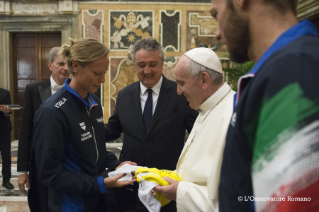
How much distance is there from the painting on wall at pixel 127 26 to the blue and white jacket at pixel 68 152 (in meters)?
6.13

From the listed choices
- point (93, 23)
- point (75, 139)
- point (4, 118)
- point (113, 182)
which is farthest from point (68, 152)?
point (93, 23)

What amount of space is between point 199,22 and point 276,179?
7757 mm

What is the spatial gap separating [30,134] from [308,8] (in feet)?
16.0

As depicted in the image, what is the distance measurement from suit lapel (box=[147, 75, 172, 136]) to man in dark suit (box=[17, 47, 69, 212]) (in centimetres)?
100

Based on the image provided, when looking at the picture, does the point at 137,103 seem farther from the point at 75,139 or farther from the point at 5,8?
the point at 5,8

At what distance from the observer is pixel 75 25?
25.6ft

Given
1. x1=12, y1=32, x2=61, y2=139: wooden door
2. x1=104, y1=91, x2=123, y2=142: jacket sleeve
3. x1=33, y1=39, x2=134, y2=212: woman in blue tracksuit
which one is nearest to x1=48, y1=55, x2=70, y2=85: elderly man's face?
x1=104, y1=91, x2=123, y2=142: jacket sleeve

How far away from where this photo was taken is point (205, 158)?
5.10 ft

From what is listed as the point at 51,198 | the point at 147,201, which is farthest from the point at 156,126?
the point at 51,198

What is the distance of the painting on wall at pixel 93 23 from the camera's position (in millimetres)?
7746

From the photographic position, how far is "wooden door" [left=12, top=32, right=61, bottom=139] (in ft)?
27.2

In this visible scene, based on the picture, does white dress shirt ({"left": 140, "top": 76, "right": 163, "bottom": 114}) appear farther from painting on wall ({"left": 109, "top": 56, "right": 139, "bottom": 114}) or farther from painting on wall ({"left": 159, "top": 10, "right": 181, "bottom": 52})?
painting on wall ({"left": 159, "top": 10, "right": 181, "bottom": 52})

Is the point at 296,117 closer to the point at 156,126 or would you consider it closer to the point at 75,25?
the point at 156,126

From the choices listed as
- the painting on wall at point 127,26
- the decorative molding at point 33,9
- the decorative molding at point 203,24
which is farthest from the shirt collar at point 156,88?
the decorative molding at point 33,9
